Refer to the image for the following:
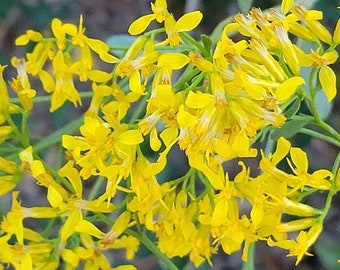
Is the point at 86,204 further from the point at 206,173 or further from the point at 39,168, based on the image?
the point at 206,173

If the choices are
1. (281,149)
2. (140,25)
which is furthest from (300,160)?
(140,25)

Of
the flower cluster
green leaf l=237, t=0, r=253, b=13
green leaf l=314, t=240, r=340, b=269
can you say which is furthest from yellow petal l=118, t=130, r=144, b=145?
green leaf l=314, t=240, r=340, b=269

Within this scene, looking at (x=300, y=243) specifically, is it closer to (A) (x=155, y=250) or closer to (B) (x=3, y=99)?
(A) (x=155, y=250)

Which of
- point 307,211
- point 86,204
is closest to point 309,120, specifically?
point 307,211

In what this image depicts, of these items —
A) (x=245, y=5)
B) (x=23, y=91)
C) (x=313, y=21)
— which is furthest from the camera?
(x=245, y=5)

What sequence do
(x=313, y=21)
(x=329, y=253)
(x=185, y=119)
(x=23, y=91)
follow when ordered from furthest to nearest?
(x=329, y=253) < (x=23, y=91) < (x=313, y=21) < (x=185, y=119)

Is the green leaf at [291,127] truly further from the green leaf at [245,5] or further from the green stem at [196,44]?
the green leaf at [245,5]

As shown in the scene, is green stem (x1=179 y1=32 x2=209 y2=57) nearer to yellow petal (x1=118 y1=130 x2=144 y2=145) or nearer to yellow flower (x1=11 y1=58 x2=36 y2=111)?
yellow petal (x1=118 y1=130 x2=144 y2=145)

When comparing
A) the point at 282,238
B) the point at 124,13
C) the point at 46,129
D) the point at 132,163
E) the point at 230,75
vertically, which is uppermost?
the point at 230,75
